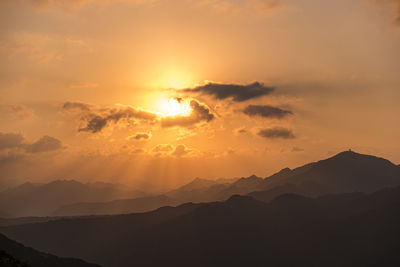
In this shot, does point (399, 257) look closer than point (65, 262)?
No

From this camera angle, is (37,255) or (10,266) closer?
(10,266)

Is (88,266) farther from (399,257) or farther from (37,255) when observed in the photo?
(399,257)

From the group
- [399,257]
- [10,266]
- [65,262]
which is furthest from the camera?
[399,257]

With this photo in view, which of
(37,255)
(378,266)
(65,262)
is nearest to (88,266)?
(65,262)

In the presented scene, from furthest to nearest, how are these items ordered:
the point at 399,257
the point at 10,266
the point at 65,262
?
the point at 399,257 → the point at 65,262 → the point at 10,266

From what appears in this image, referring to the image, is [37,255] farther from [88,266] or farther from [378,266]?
[378,266]

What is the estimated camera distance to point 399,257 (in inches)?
7805

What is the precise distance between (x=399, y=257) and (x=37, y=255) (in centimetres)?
16804

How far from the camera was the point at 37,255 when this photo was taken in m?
156

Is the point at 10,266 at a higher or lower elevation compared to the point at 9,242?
lower

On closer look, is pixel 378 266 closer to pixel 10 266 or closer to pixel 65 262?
pixel 65 262

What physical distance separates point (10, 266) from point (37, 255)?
11523 centimetres

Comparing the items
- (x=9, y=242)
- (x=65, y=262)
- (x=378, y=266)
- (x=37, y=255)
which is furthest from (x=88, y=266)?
(x=378, y=266)

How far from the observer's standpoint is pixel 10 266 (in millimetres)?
51812
